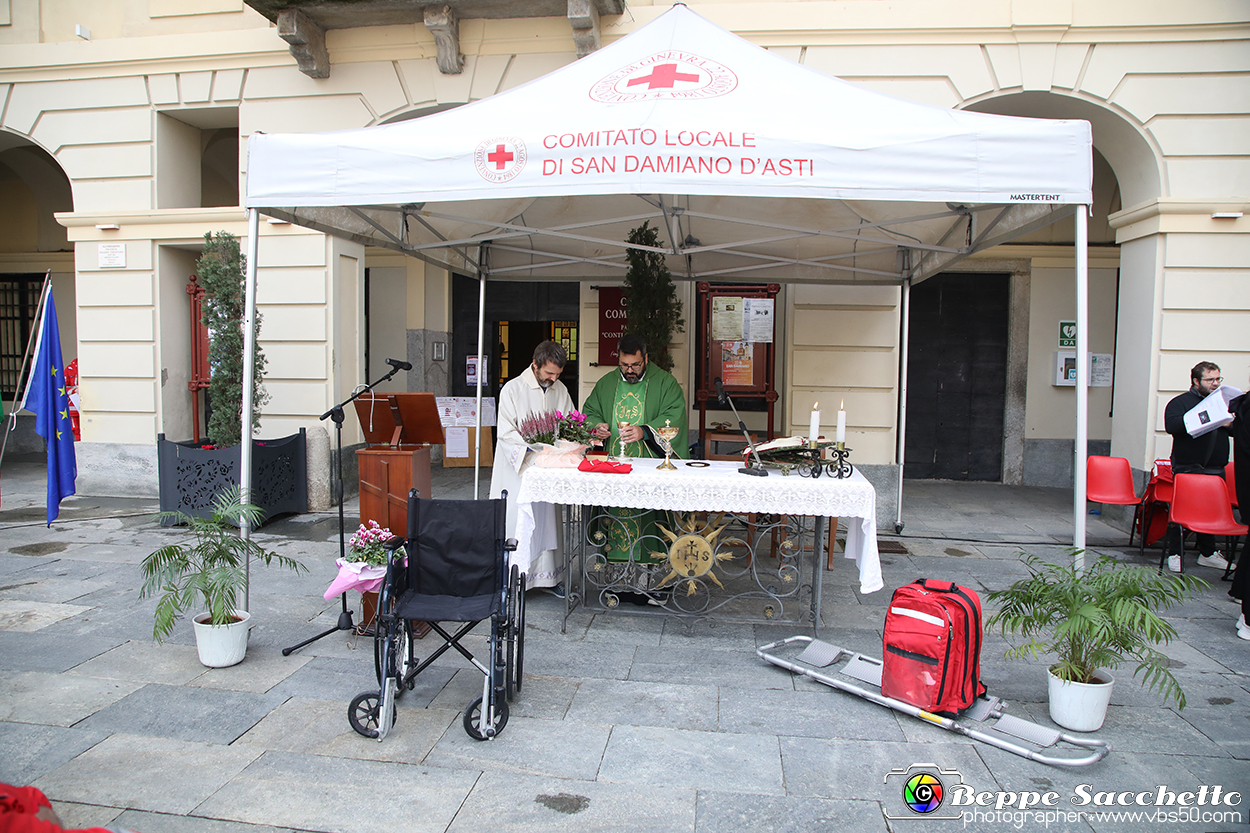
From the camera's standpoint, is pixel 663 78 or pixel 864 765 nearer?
pixel 864 765

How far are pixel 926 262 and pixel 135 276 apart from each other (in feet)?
28.1

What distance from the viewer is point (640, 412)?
212 inches

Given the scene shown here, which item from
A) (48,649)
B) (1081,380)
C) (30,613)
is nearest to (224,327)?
(30,613)

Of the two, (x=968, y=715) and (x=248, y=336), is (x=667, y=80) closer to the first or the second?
(x=248, y=336)

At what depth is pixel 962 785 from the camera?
2953 millimetres

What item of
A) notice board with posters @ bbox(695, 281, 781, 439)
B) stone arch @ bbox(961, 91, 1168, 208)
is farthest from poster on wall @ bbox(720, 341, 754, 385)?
stone arch @ bbox(961, 91, 1168, 208)

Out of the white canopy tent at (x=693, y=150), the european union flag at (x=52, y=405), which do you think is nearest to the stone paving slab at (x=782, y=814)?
the white canopy tent at (x=693, y=150)

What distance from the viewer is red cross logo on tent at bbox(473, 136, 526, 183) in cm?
387

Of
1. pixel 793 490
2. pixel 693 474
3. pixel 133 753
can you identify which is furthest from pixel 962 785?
pixel 133 753

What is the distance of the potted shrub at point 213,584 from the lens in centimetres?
378

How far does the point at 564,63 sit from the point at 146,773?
7.21 m

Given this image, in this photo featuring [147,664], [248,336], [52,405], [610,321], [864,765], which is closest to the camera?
[864,765]

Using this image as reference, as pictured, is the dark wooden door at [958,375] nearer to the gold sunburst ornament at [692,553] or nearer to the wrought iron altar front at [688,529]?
the wrought iron altar front at [688,529]

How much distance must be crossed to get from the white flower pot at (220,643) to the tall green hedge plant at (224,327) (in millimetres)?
3597
